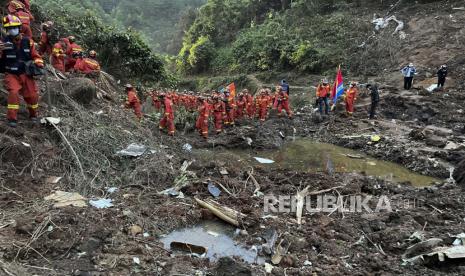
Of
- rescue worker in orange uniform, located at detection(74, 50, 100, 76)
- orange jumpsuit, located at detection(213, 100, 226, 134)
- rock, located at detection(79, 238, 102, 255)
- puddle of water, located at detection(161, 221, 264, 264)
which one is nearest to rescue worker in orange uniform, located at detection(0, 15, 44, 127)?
rock, located at detection(79, 238, 102, 255)

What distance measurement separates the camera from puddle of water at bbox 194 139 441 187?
10211mm

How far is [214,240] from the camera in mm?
6148

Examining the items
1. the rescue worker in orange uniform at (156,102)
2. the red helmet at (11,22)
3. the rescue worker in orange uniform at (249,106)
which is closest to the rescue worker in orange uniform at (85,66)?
the rescue worker in orange uniform at (156,102)

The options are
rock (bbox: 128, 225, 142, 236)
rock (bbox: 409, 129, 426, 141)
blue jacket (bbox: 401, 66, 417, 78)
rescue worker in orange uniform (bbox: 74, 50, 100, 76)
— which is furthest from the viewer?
blue jacket (bbox: 401, 66, 417, 78)

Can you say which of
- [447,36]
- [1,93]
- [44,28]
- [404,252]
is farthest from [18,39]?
[447,36]

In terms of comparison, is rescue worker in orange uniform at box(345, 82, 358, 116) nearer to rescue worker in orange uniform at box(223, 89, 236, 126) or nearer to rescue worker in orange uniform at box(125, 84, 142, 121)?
rescue worker in orange uniform at box(223, 89, 236, 126)

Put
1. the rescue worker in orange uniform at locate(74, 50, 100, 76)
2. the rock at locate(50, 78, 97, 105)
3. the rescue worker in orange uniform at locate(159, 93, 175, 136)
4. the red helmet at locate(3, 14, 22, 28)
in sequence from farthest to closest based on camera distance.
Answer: the rescue worker in orange uniform at locate(159, 93, 175, 136) < the rescue worker in orange uniform at locate(74, 50, 100, 76) < the rock at locate(50, 78, 97, 105) < the red helmet at locate(3, 14, 22, 28)

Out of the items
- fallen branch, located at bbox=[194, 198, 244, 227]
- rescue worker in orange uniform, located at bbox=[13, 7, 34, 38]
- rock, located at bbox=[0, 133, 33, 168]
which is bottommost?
fallen branch, located at bbox=[194, 198, 244, 227]

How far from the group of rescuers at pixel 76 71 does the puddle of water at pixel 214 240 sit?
338 centimetres

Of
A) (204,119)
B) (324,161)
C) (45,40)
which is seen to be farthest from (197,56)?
(324,161)

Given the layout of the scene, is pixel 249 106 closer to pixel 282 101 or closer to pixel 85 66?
pixel 282 101

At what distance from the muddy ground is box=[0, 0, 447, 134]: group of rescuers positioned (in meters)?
0.75

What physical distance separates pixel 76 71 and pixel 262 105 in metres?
6.85

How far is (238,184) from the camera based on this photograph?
8055 millimetres
